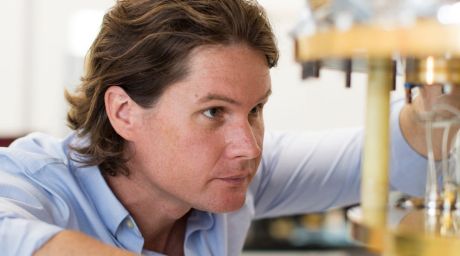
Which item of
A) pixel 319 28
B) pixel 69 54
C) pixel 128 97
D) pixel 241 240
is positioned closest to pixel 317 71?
pixel 319 28

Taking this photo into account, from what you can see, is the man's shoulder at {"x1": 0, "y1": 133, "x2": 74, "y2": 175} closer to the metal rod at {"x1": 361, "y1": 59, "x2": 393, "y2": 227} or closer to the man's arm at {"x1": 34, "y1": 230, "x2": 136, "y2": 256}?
the man's arm at {"x1": 34, "y1": 230, "x2": 136, "y2": 256}

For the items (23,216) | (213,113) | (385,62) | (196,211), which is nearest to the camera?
(385,62)

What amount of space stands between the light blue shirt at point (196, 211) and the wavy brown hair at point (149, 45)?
6cm

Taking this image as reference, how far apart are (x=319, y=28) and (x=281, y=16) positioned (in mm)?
2684

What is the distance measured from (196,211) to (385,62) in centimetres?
71

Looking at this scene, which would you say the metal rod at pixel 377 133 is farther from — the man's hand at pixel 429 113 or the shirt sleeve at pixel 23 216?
the shirt sleeve at pixel 23 216

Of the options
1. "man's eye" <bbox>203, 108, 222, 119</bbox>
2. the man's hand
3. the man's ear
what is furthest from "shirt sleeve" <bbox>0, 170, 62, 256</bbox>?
the man's hand

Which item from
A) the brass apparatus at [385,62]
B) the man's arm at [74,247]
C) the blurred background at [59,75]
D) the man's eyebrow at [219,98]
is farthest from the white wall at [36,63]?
the brass apparatus at [385,62]

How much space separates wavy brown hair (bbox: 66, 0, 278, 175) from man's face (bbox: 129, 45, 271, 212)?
2 cm

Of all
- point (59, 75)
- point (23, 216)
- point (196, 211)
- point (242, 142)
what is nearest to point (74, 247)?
point (23, 216)

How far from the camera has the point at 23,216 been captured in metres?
0.84

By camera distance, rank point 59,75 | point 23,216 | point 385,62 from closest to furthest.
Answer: point 385,62, point 23,216, point 59,75

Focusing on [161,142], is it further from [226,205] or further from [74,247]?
[74,247]

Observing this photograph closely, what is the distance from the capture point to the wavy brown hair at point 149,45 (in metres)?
1.01
